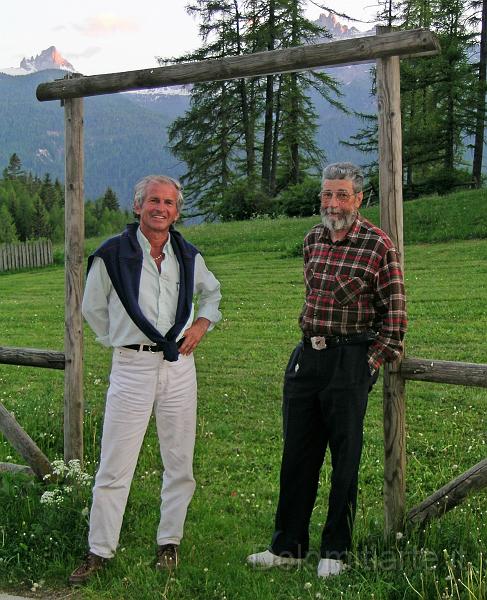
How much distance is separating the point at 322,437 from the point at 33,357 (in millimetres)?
2343

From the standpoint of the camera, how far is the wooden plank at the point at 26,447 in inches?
220

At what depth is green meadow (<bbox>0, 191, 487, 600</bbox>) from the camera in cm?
428

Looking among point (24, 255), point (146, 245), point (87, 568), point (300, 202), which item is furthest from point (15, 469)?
point (24, 255)

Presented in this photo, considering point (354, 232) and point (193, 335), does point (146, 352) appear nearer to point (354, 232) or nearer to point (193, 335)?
point (193, 335)

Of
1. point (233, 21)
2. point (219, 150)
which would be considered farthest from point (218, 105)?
point (233, 21)

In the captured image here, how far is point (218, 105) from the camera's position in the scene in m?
37.0

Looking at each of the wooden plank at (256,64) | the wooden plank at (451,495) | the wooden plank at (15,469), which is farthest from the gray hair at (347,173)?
the wooden plank at (15,469)

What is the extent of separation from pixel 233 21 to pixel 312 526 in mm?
37738

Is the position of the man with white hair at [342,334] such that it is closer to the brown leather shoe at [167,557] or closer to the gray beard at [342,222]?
the gray beard at [342,222]

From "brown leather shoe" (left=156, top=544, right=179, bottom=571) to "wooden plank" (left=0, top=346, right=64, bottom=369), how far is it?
1600 mm

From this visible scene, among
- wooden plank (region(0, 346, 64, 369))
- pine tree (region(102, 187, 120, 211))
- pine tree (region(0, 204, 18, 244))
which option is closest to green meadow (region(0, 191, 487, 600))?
wooden plank (region(0, 346, 64, 369))

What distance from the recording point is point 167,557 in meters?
4.60

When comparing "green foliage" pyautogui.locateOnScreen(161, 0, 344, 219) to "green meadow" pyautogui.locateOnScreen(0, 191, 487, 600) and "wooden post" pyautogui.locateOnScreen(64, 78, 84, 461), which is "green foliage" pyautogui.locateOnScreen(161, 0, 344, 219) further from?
"wooden post" pyautogui.locateOnScreen(64, 78, 84, 461)

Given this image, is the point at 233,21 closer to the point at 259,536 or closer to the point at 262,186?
the point at 262,186
